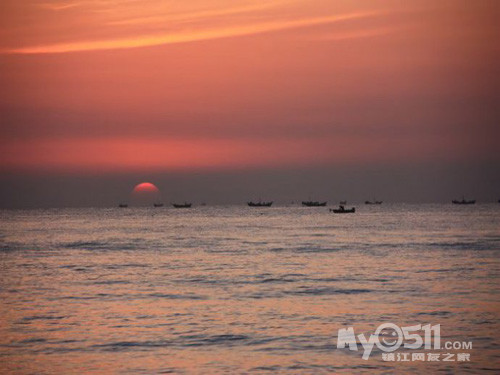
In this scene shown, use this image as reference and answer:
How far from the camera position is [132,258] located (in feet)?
196

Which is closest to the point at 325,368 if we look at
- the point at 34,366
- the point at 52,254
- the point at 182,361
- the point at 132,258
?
the point at 182,361

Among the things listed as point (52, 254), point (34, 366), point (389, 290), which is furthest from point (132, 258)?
point (34, 366)

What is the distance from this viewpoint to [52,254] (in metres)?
66.7

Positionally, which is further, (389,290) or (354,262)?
(354,262)

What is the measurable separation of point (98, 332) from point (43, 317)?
4.51 meters

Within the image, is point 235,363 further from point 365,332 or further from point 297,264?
point 297,264

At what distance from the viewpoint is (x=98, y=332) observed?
80.6ft

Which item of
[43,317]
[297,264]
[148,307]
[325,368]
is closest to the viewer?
Answer: [325,368]

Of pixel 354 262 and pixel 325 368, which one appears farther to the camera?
pixel 354 262

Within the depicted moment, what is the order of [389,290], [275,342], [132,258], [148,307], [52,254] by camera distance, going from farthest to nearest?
[52,254]
[132,258]
[389,290]
[148,307]
[275,342]

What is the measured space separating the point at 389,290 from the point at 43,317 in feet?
54.8

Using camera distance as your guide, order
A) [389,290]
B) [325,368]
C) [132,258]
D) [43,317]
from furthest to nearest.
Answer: [132,258]
[389,290]
[43,317]
[325,368]

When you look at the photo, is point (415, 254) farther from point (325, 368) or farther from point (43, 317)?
point (325, 368)

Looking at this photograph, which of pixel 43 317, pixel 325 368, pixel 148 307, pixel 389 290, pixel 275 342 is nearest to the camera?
pixel 325 368
